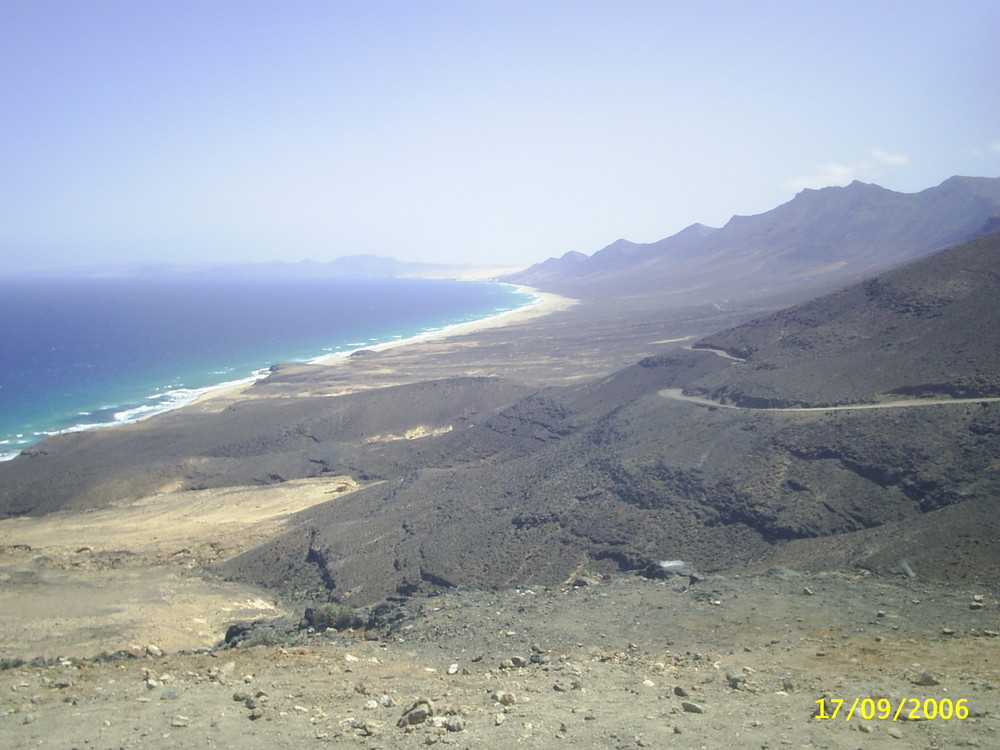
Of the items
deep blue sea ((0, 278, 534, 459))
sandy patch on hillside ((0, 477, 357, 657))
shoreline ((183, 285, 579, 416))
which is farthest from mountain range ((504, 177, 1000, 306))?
sandy patch on hillside ((0, 477, 357, 657))

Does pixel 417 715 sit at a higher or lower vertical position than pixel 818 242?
lower

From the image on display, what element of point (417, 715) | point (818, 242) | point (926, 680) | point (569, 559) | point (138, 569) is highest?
point (818, 242)

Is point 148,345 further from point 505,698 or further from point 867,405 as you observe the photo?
point 505,698

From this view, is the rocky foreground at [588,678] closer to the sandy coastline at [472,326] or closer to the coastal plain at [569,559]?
the coastal plain at [569,559]

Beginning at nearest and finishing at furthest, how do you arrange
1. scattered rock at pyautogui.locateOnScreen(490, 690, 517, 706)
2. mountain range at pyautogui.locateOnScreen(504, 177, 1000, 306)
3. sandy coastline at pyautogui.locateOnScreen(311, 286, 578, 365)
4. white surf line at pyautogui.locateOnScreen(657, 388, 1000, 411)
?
scattered rock at pyautogui.locateOnScreen(490, 690, 517, 706) → white surf line at pyautogui.locateOnScreen(657, 388, 1000, 411) → sandy coastline at pyautogui.locateOnScreen(311, 286, 578, 365) → mountain range at pyautogui.locateOnScreen(504, 177, 1000, 306)
